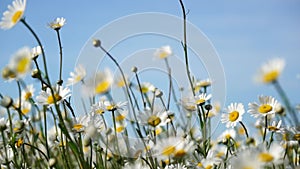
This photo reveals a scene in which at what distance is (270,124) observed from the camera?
1.86 meters

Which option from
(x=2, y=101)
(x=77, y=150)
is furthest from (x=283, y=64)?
(x=2, y=101)

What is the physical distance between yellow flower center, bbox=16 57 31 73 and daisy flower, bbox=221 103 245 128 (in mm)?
810

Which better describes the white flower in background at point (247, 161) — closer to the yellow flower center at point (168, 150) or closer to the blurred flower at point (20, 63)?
the yellow flower center at point (168, 150)

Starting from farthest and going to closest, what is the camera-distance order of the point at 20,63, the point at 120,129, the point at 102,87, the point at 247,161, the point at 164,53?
the point at 164,53, the point at 120,129, the point at 102,87, the point at 20,63, the point at 247,161

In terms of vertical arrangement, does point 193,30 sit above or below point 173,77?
above

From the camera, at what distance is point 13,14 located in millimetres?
1730

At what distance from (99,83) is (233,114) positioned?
0.52 meters

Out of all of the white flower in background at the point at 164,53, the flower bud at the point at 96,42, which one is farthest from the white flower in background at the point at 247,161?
the white flower in background at the point at 164,53

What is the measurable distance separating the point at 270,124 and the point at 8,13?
1.00 meters

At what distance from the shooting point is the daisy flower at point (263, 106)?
1826 millimetres

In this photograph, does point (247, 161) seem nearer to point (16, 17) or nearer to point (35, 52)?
point (16, 17)

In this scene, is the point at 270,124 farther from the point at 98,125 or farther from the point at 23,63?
the point at 23,63

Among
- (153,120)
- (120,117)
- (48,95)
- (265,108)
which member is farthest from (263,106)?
(48,95)

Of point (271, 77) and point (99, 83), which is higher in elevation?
point (99, 83)
